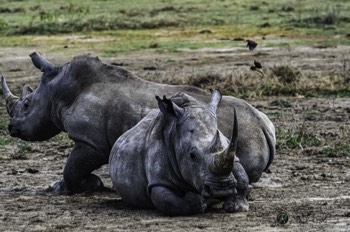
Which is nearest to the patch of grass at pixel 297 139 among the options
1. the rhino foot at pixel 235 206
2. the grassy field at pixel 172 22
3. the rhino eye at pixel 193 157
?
the rhino foot at pixel 235 206

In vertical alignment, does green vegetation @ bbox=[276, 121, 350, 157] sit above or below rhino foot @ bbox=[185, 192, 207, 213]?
below

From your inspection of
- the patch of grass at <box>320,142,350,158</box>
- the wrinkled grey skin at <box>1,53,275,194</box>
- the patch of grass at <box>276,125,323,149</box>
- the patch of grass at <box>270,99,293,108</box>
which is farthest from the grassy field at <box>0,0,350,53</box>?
the wrinkled grey skin at <box>1,53,275,194</box>

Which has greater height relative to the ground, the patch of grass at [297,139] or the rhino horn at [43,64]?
the rhino horn at [43,64]

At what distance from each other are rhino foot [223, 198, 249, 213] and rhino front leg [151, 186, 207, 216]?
7.0 inches

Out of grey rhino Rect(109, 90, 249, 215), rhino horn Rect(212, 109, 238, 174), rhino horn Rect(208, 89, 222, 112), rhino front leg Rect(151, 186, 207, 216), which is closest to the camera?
rhino horn Rect(212, 109, 238, 174)

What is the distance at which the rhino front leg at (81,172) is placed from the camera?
469 inches

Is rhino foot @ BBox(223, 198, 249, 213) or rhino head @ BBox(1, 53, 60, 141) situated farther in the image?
A: rhino head @ BBox(1, 53, 60, 141)

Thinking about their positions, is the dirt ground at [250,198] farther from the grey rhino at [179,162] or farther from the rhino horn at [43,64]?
the rhino horn at [43,64]

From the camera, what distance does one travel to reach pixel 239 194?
33.6 feet

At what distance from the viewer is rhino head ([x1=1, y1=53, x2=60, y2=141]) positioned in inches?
500

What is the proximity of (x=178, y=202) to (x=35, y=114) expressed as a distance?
119 inches

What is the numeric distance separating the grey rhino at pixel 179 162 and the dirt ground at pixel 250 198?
137 millimetres

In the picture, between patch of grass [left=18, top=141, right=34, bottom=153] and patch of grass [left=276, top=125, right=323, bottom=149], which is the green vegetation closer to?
patch of grass [left=276, top=125, right=323, bottom=149]

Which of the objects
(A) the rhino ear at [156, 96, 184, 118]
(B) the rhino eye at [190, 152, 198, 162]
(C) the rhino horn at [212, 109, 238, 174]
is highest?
(A) the rhino ear at [156, 96, 184, 118]
